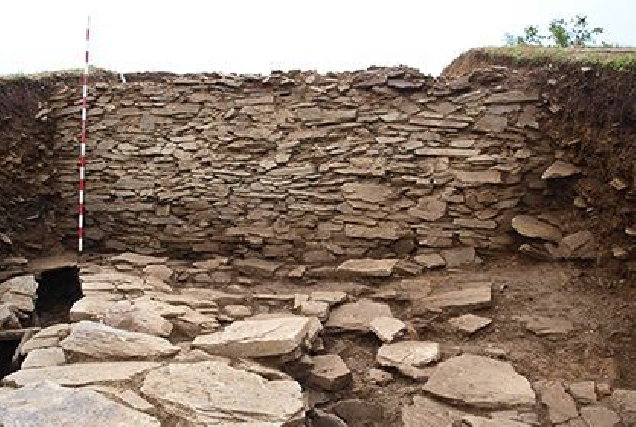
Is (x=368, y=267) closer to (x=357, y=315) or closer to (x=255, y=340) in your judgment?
(x=357, y=315)

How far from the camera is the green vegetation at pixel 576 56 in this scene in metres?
5.54

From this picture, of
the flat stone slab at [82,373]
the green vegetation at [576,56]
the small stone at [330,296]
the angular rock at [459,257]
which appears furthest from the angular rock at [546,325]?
the flat stone slab at [82,373]

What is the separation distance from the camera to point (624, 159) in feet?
17.7

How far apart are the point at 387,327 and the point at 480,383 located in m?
1.11

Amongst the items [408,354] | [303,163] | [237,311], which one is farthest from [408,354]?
[303,163]

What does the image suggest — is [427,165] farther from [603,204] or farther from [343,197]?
[603,204]

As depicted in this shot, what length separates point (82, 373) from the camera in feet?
11.5

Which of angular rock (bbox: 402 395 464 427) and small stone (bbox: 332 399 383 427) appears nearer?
angular rock (bbox: 402 395 464 427)

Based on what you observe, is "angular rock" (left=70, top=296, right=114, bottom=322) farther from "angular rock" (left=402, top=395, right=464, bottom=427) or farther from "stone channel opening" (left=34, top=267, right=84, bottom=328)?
"angular rock" (left=402, top=395, right=464, bottom=427)

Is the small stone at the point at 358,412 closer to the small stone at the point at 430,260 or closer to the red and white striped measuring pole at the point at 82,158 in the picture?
the small stone at the point at 430,260

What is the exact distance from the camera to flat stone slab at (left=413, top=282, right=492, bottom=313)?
18.0 ft

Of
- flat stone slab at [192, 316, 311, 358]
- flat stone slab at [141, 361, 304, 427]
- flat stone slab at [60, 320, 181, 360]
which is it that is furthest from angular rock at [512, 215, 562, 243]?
flat stone slab at [60, 320, 181, 360]

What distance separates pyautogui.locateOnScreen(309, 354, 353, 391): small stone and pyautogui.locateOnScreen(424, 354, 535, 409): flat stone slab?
0.60m

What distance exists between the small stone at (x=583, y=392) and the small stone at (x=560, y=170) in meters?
2.40
